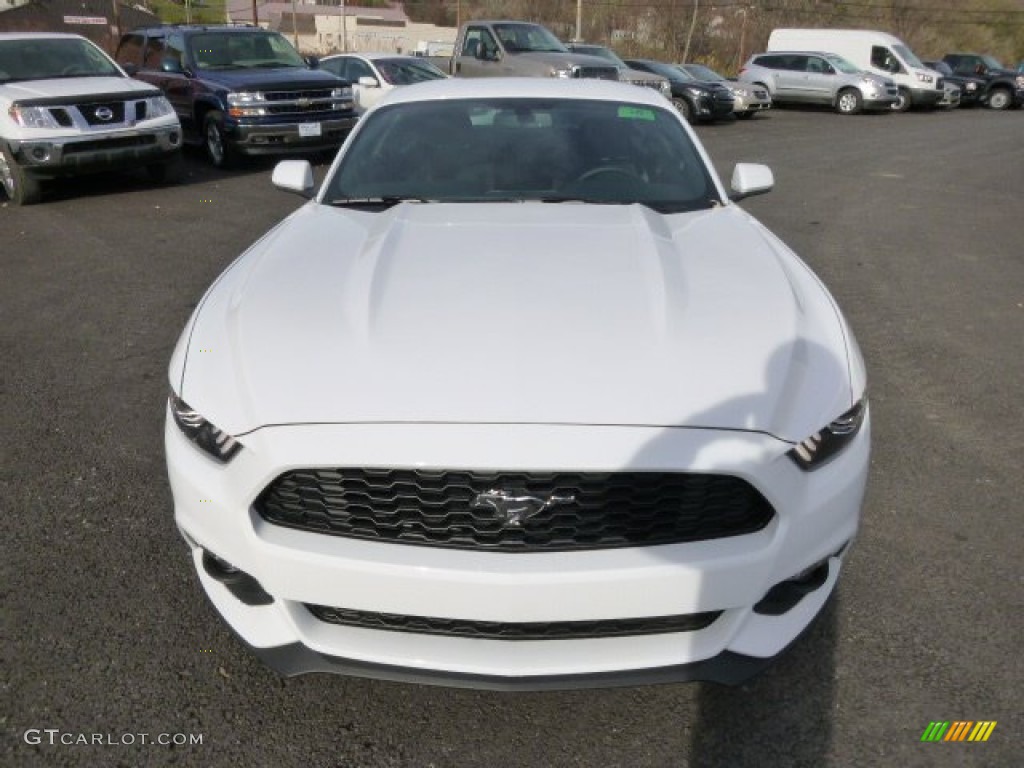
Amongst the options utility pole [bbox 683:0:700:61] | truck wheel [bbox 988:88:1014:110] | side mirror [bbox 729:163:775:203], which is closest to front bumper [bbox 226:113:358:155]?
side mirror [bbox 729:163:775:203]

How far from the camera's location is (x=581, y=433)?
6.68ft

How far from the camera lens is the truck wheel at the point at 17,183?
914cm

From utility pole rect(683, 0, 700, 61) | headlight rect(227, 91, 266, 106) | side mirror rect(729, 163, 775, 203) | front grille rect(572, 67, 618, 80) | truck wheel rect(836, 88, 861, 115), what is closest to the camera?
side mirror rect(729, 163, 775, 203)

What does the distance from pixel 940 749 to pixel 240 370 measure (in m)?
2.08

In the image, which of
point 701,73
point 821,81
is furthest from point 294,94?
point 821,81

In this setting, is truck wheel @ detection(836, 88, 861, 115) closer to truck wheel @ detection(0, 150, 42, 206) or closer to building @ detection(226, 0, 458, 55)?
truck wheel @ detection(0, 150, 42, 206)

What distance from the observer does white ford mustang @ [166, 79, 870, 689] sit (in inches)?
80.6

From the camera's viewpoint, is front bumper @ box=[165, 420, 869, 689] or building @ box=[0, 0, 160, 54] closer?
front bumper @ box=[165, 420, 869, 689]

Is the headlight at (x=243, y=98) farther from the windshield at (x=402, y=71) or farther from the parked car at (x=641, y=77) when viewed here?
the parked car at (x=641, y=77)

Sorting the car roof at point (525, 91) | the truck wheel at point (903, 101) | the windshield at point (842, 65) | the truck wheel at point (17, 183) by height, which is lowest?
the truck wheel at point (903, 101)

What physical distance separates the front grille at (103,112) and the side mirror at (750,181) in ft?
25.4

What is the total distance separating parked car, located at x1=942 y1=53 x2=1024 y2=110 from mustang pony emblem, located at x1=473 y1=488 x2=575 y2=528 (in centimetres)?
3270

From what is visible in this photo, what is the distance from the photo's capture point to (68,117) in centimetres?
918

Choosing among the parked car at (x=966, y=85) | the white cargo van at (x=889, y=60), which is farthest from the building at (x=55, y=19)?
the parked car at (x=966, y=85)
